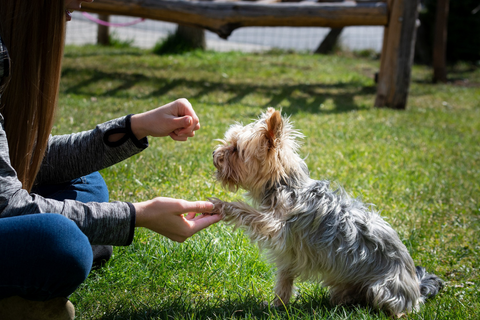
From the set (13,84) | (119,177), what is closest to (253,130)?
(13,84)

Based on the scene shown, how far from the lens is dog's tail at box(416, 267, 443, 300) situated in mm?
2896

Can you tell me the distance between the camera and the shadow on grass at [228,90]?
7.89m

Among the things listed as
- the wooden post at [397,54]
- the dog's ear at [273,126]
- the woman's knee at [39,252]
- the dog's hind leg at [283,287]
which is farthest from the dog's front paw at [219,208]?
the wooden post at [397,54]

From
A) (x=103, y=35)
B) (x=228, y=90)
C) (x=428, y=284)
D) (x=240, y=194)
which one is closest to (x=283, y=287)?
(x=428, y=284)

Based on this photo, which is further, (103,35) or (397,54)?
(103,35)

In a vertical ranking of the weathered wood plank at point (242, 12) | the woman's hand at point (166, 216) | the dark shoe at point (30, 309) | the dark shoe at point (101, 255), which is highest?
the weathered wood plank at point (242, 12)

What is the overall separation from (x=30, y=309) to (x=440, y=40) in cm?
1180

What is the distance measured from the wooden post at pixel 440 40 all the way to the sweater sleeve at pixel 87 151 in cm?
1075

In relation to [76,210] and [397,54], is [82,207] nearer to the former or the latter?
[76,210]

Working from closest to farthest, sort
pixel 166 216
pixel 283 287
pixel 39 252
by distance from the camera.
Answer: pixel 39 252 < pixel 166 216 < pixel 283 287

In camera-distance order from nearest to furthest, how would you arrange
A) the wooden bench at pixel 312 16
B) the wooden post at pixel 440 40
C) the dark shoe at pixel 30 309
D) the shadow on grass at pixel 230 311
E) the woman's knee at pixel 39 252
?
the woman's knee at pixel 39 252
the dark shoe at pixel 30 309
the shadow on grass at pixel 230 311
the wooden bench at pixel 312 16
the wooden post at pixel 440 40

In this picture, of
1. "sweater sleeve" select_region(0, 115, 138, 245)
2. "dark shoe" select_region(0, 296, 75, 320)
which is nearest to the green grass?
"dark shoe" select_region(0, 296, 75, 320)

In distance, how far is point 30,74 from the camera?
2.12 m

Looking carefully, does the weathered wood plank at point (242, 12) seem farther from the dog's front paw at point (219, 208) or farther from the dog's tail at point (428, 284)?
the dog's tail at point (428, 284)
